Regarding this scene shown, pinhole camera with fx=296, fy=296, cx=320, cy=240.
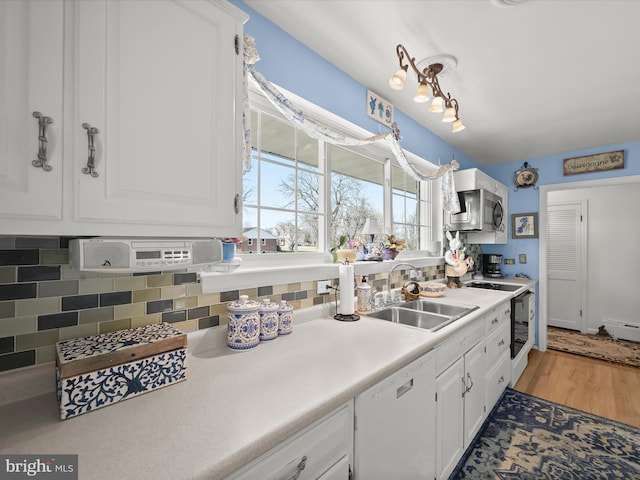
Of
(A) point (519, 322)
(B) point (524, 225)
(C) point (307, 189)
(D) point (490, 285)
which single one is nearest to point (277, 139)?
(C) point (307, 189)

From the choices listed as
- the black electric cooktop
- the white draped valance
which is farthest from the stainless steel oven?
the white draped valance

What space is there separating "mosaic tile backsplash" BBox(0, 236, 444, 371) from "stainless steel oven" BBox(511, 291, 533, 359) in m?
2.73

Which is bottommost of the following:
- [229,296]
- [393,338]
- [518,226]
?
[393,338]

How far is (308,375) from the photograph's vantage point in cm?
100

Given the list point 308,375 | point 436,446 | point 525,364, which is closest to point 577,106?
point 525,364

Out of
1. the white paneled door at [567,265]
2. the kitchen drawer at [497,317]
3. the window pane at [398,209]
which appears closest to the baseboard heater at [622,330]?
the white paneled door at [567,265]

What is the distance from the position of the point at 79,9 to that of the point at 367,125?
1.74 metres

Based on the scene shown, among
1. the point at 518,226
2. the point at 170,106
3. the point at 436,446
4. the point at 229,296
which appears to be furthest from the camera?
the point at 518,226

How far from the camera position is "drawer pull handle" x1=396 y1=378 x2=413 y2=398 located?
1.20 meters

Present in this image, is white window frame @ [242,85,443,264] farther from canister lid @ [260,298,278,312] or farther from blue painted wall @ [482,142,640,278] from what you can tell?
blue painted wall @ [482,142,640,278]

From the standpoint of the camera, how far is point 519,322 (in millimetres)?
2848

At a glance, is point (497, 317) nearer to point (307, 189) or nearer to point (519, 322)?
point (519, 322)

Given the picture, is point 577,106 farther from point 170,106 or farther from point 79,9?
point 79,9

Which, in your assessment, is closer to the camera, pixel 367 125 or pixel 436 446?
pixel 436 446
